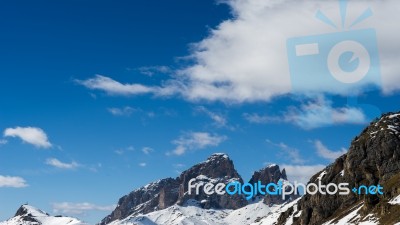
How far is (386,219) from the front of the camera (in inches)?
5477

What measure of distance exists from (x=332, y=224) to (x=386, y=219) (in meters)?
48.1

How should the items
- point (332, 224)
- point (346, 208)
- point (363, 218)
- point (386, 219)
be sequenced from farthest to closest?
1. point (346, 208)
2. point (332, 224)
3. point (363, 218)
4. point (386, 219)

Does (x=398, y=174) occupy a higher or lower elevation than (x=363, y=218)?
higher

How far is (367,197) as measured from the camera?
166750 millimetres

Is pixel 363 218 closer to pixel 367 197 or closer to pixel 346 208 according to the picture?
pixel 367 197

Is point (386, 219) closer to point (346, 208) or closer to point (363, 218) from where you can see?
point (363, 218)

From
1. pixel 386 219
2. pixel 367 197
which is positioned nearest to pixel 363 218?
pixel 367 197

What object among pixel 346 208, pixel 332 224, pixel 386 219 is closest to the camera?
pixel 386 219

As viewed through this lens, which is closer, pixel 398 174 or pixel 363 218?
pixel 363 218

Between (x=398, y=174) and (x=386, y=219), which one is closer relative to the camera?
(x=386, y=219)

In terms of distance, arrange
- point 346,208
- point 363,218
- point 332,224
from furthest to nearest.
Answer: point 346,208, point 332,224, point 363,218

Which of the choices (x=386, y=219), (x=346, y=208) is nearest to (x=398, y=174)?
(x=346, y=208)

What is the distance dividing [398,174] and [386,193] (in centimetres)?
2590

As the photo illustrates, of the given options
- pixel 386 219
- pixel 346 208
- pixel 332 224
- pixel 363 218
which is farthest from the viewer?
pixel 346 208
